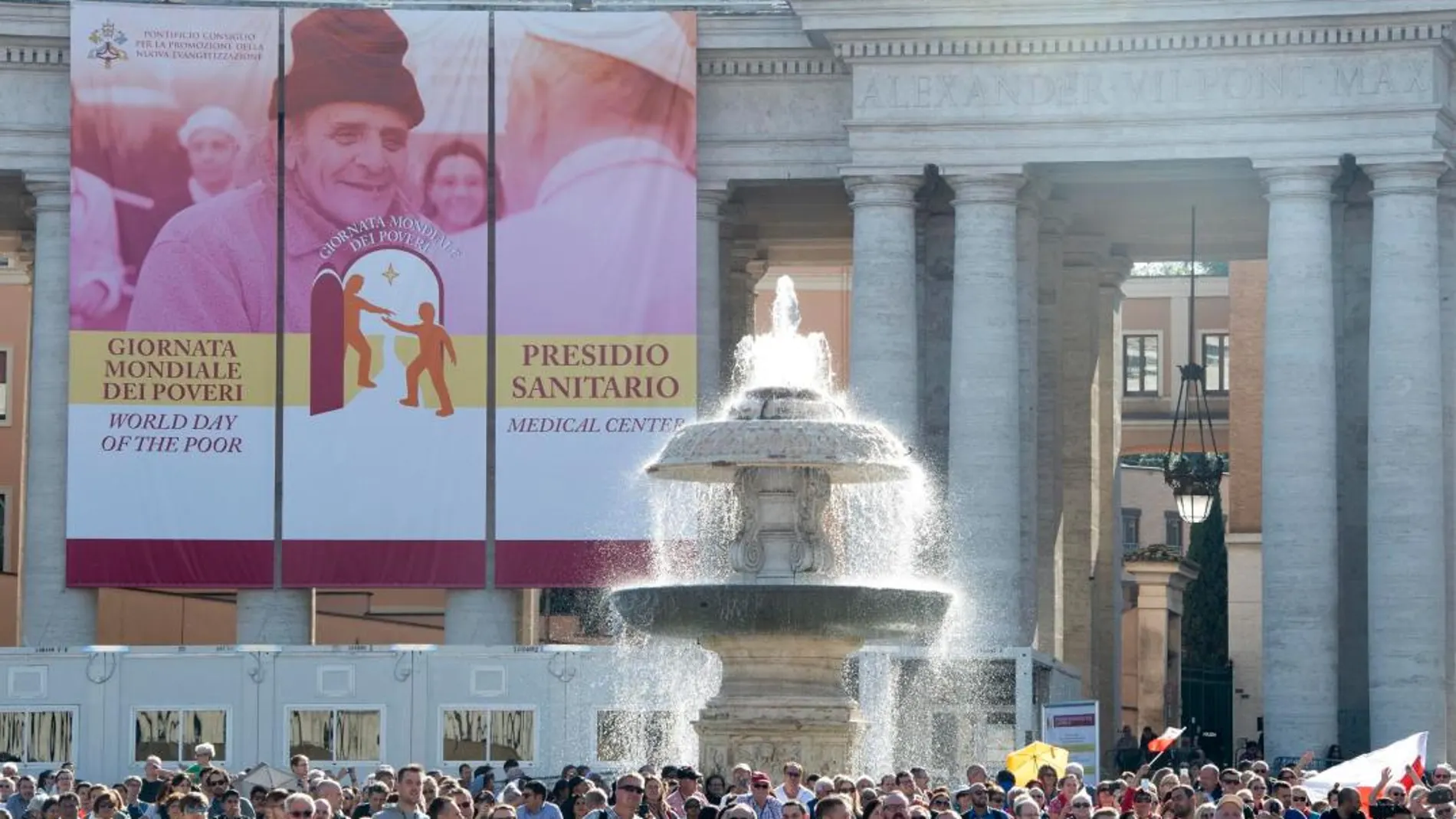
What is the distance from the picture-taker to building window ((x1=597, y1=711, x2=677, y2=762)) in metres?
41.9

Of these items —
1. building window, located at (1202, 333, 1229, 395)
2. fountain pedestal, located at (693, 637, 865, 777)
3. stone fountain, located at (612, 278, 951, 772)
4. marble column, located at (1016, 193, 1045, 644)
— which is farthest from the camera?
building window, located at (1202, 333, 1229, 395)

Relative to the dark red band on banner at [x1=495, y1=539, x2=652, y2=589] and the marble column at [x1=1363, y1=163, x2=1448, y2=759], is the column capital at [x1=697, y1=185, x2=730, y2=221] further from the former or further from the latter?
the marble column at [x1=1363, y1=163, x2=1448, y2=759]

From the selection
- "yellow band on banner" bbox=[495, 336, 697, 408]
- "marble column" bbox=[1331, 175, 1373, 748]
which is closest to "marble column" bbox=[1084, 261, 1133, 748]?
"marble column" bbox=[1331, 175, 1373, 748]

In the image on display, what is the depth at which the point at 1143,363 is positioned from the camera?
302 feet

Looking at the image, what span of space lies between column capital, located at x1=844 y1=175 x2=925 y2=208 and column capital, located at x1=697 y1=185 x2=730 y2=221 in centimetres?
248

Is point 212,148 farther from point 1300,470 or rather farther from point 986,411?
point 1300,470

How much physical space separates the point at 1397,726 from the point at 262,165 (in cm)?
1801

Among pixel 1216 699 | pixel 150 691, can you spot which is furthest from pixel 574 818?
pixel 1216 699

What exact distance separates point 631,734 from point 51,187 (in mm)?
14905

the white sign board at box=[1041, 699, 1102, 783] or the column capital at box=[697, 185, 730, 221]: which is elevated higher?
the column capital at box=[697, 185, 730, 221]

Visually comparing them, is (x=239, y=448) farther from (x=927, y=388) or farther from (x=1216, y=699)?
(x=1216, y=699)

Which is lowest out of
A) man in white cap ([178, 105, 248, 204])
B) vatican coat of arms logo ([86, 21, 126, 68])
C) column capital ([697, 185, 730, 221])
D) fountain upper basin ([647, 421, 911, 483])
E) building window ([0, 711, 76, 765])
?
building window ([0, 711, 76, 765])

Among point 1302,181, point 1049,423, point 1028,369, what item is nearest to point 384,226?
point 1028,369

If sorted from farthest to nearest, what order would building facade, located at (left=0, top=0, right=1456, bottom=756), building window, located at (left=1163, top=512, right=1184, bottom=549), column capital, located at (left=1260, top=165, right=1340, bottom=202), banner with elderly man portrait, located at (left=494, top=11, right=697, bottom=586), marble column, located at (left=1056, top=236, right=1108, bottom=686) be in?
building window, located at (left=1163, top=512, right=1184, bottom=549) → marble column, located at (left=1056, top=236, right=1108, bottom=686) → banner with elderly man portrait, located at (left=494, top=11, right=697, bottom=586) → column capital, located at (left=1260, top=165, right=1340, bottom=202) → building facade, located at (left=0, top=0, right=1456, bottom=756)
